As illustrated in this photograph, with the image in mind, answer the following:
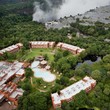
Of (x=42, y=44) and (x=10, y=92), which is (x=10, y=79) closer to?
(x=10, y=92)

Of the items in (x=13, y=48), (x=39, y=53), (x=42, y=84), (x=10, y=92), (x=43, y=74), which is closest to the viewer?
(x=10, y=92)

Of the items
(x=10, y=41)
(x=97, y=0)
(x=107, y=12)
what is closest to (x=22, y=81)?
(x=10, y=41)

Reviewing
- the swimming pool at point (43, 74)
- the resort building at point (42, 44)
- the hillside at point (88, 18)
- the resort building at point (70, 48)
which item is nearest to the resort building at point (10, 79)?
the swimming pool at point (43, 74)

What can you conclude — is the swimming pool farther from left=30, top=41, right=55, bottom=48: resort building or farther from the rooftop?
left=30, top=41, right=55, bottom=48: resort building

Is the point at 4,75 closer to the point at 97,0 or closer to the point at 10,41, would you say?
the point at 10,41

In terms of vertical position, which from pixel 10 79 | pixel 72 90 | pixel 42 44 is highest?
pixel 42 44

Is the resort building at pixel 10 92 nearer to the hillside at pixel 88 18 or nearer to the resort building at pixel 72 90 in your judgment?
the resort building at pixel 72 90

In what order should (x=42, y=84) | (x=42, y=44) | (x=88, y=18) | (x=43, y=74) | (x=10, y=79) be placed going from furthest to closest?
1. (x=88, y=18)
2. (x=42, y=44)
3. (x=43, y=74)
4. (x=10, y=79)
5. (x=42, y=84)

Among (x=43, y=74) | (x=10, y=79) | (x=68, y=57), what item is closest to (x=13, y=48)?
(x=10, y=79)
